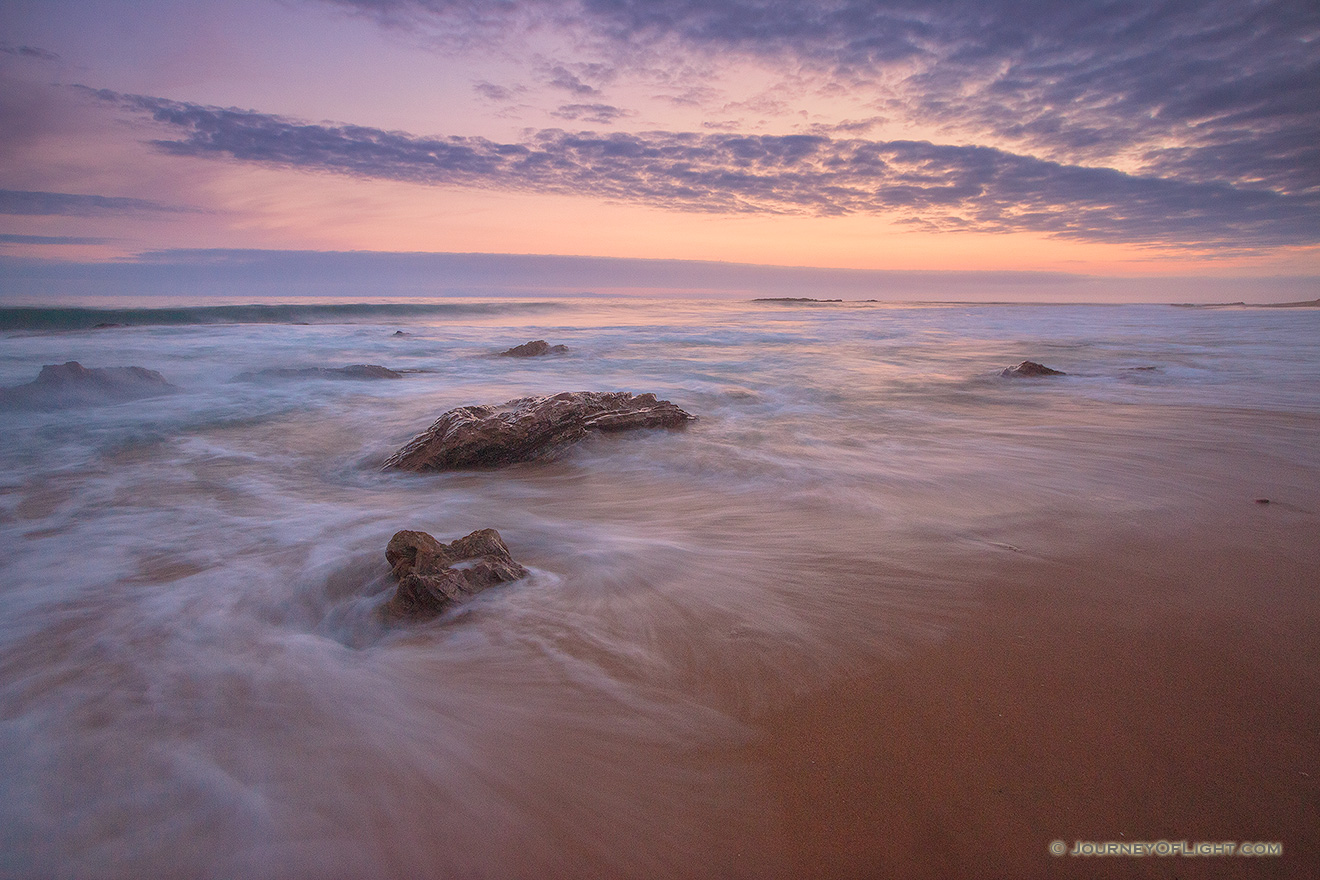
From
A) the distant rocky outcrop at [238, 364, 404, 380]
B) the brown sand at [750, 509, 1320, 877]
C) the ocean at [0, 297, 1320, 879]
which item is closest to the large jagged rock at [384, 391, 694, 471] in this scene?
the ocean at [0, 297, 1320, 879]

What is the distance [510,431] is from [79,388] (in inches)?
275

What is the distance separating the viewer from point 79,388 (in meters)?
7.84

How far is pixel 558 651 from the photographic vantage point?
2.31 m

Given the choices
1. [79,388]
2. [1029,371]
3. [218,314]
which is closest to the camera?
[79,388]

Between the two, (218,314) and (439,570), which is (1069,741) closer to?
(439,570)

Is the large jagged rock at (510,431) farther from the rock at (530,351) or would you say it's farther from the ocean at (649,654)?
the rock at (530,351)

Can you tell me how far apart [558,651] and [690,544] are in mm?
1206

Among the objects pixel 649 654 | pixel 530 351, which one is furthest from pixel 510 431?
pixel 530 351

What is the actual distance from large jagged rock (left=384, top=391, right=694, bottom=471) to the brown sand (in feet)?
12.0

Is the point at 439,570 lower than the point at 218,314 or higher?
higher

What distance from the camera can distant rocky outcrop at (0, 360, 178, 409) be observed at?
7430 mm

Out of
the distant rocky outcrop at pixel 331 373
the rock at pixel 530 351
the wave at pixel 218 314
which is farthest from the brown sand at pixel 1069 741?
the wave at pixel 218 314

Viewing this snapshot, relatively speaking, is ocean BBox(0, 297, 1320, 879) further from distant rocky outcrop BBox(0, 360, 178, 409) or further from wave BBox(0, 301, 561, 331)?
wave BBox(0, 301, 561, 331)

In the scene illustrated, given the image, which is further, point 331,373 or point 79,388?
point 331,373
